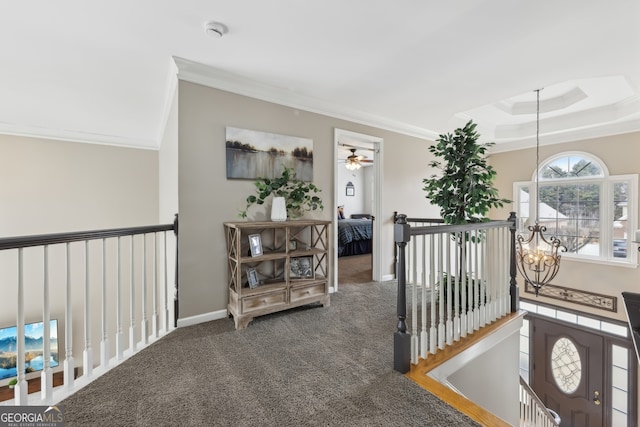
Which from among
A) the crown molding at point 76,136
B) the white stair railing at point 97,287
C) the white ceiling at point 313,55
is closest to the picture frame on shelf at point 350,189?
the white ceiling at point 313,55

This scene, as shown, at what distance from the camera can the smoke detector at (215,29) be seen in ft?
6.34

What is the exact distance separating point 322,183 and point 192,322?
2.02 metres

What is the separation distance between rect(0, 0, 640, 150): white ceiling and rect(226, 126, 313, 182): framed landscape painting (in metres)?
0.45

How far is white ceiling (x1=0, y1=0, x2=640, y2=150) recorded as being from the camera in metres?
1.82

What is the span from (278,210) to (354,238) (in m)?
3.52

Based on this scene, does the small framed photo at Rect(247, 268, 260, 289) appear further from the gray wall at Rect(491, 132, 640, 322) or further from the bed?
the gray wall at Rect(491, 132, 640, 322)

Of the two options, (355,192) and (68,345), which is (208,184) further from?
(355,192)

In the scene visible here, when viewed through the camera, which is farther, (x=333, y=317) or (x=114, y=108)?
(x=114, y=108)

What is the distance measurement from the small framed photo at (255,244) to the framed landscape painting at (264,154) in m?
0.64

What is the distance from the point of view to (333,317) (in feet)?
8.74

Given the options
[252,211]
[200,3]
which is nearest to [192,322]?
[252,211]

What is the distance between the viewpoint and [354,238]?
6.01 meters

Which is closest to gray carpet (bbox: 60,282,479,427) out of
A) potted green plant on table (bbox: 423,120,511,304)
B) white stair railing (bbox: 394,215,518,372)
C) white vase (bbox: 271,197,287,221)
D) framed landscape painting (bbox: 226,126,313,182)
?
white stair railing (bbox: 394,215,518,372)

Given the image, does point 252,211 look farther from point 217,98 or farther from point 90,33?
point 90,33
